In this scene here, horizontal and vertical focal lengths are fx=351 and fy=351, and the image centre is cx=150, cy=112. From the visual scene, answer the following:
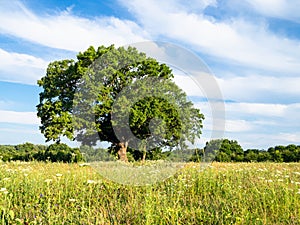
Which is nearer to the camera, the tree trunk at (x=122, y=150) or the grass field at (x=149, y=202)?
the grass field at (x=149, y=202)

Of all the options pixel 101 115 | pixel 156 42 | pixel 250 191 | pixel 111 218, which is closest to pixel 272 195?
pixel 250 191

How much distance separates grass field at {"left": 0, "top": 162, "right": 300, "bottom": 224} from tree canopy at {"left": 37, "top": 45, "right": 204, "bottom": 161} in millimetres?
10622

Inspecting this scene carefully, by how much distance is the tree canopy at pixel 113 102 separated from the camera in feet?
64.4

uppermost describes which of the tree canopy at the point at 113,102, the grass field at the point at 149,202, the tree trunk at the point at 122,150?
the tree canopy at the point at 113,102

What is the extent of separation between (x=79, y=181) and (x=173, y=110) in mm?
12400

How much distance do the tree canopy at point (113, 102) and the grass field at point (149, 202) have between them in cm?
1062

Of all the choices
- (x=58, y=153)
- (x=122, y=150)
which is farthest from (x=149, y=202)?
(x=58, y=153)

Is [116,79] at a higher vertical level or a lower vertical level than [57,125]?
higher

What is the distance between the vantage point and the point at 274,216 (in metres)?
5.25

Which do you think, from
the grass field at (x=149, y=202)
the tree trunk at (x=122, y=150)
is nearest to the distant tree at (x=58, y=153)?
the tree trunk at (x=122, y=150)

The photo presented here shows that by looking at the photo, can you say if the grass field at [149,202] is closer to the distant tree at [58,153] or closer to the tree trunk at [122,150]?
the distant tree at [58,153]

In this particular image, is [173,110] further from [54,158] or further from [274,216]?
[274,216]

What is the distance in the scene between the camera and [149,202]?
5.19 meters

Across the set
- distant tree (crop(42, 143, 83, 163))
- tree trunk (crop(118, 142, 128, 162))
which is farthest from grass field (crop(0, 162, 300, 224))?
tree trunk (crop(118, 142, 128, 162))
